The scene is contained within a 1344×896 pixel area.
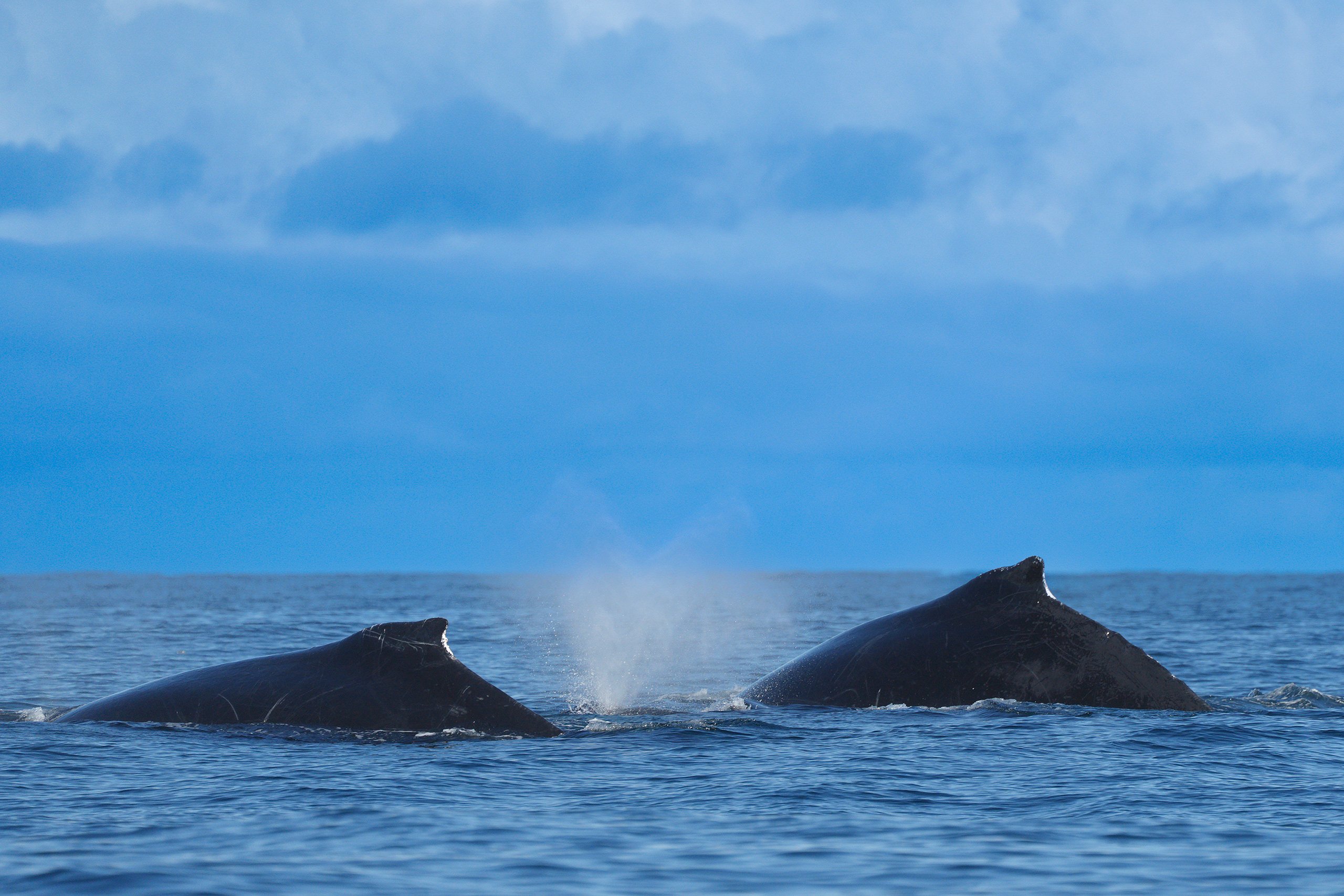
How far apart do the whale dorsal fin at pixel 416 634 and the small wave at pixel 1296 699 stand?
1119cm

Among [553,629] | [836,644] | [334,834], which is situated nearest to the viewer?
[334,834]

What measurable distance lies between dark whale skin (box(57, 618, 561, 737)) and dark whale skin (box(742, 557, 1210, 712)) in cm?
414

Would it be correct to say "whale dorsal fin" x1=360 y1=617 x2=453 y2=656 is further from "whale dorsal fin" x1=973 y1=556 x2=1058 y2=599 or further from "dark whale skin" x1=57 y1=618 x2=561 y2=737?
"whale dorsal fin" x1=973 y1=556 x2=1058 y2=599

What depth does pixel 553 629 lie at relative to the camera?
155 feet

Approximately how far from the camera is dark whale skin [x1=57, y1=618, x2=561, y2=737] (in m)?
14.8

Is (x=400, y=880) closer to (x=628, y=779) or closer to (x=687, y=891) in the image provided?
(x=687, y=891)

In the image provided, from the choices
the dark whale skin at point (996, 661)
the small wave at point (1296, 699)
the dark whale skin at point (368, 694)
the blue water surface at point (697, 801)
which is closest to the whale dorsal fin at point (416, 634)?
the dark whale skin at point (368, 694)

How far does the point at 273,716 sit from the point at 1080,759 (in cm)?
817

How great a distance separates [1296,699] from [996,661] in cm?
562

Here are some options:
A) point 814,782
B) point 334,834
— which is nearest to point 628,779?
point 814,782

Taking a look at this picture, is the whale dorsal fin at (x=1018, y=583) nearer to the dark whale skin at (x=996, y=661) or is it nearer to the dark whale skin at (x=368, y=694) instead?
the dark whale skin at (x=996, y=661)

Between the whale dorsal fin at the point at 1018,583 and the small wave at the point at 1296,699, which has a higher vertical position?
the whale dorsal fin at the point at 1018,583

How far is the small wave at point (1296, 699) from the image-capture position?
1942cm

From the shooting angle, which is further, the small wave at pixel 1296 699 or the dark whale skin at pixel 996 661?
the small wave at pixel 1296 699
